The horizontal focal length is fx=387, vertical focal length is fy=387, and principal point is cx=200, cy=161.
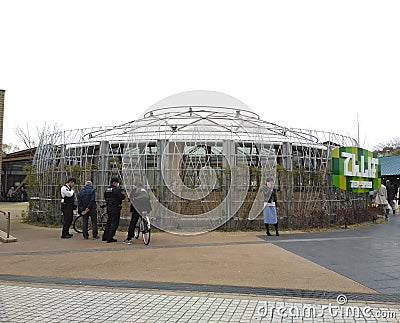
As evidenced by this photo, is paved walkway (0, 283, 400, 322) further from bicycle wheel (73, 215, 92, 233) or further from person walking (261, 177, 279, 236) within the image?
bicycle wheel (73, 215, 92, 233)

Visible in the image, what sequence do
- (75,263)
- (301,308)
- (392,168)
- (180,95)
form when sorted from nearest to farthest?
(301,308), (75,263), (180,95), (392,168)

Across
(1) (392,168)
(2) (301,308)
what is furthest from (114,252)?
(1) (392,168)

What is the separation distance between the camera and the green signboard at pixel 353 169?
539 inches

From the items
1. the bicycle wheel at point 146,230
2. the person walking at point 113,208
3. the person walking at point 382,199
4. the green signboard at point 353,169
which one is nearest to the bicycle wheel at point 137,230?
the bicycle wheel at point 146,230

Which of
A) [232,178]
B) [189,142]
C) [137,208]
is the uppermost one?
[189,142]

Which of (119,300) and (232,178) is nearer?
(119,300)

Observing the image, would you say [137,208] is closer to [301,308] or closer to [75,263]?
[75,263]

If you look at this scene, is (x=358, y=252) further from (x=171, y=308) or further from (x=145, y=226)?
(x=171, y=308)

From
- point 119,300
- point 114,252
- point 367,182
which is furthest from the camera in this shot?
point 367,182

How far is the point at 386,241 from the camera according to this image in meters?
10.1

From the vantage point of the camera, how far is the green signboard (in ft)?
45.0

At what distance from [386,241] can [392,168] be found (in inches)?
915
